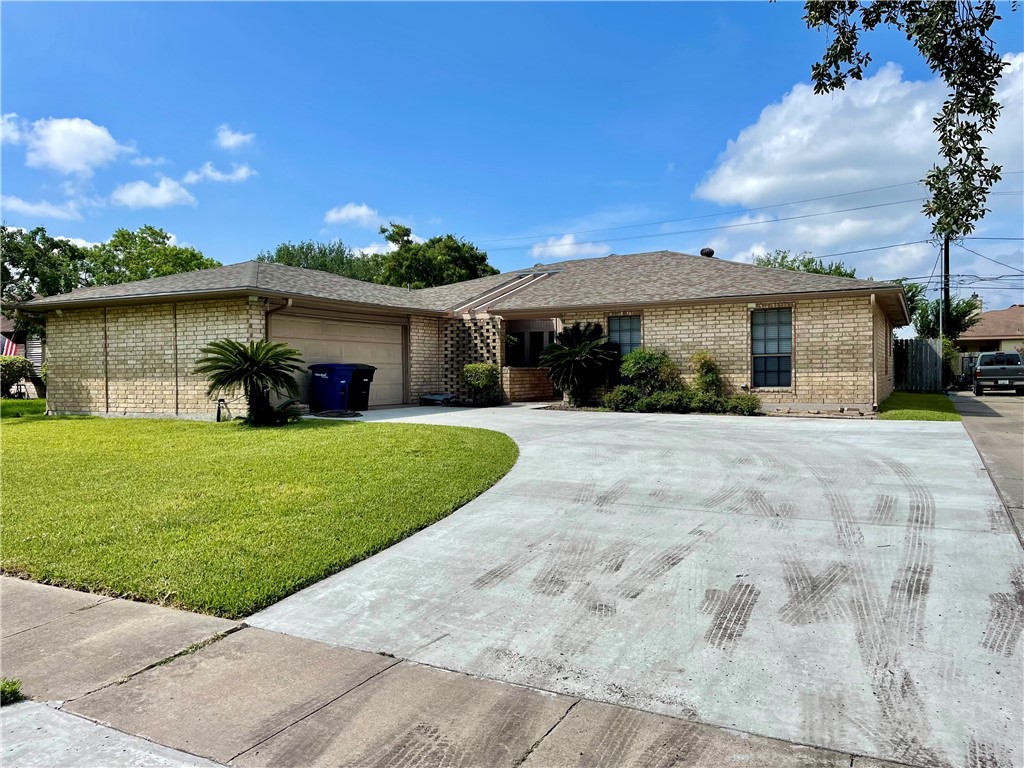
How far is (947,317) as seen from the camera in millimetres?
33875

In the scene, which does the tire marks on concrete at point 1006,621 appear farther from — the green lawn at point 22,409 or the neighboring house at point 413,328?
the green lawn at point 22,409

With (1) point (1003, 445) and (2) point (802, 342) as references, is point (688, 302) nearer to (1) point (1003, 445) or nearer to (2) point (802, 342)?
(2) point (802, 342)

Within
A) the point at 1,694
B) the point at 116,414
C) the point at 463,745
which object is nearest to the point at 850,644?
the point at 463,745

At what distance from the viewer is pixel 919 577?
14.0 ft

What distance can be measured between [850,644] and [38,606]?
487 cm

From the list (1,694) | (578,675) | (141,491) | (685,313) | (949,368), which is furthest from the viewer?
(949,368)

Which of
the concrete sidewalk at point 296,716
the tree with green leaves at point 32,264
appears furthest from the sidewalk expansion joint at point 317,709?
the tree with green leaves at point 32,264

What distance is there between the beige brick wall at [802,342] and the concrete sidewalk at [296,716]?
14.7m

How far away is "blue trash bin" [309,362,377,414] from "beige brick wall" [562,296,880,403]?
26.1 feet

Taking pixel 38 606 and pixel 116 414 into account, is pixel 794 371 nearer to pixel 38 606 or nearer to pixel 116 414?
pixel 38 606

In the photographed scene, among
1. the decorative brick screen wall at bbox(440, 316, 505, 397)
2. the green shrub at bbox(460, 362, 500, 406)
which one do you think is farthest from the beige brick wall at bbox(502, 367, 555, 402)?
the decorative brick screen wall at bbox(440, 316, 505, 397)

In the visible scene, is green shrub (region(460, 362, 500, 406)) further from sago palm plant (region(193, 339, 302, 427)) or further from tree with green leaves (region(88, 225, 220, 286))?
tree with green leaves (region(88, 225, 220, 286))

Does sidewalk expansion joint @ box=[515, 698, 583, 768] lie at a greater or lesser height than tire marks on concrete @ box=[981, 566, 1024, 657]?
lesser

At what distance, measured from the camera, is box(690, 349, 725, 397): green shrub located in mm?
16438
